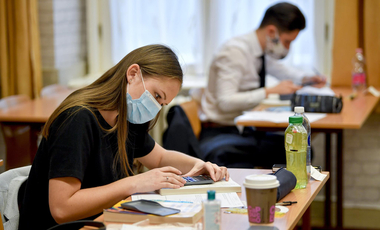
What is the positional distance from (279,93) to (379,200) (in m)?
1.36

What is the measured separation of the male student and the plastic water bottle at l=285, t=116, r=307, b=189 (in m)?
1.50

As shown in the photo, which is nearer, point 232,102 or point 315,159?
point 232,102

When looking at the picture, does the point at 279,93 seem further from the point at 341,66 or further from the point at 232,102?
the point at 341,66

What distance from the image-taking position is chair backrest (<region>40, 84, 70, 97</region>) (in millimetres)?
3443

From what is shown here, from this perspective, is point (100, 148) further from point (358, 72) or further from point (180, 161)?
point (358, 72)

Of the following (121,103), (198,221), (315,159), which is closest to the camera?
(198,221)

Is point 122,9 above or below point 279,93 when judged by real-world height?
above

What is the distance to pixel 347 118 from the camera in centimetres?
243

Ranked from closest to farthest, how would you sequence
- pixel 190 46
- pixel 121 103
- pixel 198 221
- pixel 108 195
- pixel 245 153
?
1. pixel 198 221
2. pixel 108 195
3. pixel 121 103
4. pixel 245 153
5. pixel 190 46

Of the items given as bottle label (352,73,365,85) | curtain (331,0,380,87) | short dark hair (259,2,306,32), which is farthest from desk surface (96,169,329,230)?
curtain (331,0,380,87)

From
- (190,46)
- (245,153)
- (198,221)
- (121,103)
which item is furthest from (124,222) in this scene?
(190,46)

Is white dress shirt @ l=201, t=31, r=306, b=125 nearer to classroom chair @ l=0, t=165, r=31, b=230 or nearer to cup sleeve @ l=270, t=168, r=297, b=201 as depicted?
cup sleeve @ l=270, t=168, r=297, b=201

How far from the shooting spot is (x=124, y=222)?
1085mm

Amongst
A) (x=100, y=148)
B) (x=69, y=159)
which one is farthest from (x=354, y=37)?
(x=69, y=159)
